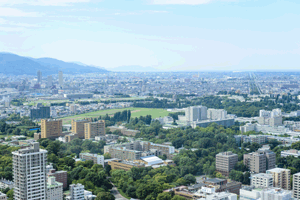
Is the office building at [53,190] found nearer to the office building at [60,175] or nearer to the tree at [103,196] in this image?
the tree at [103,196]

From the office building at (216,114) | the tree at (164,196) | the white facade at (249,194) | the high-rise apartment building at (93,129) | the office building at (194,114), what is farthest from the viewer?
the office building at (216,114)

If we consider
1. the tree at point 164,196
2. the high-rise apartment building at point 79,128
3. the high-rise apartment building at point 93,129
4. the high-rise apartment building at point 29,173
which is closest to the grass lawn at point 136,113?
the high-rise apartment building at point 79,128

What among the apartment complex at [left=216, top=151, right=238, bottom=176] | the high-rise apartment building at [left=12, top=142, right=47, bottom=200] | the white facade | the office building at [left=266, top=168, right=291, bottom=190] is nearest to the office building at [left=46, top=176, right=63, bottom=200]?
the high-rise apartment building at [left=12, top=142, right=47, bottom=200]

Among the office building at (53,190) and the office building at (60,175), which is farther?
the office building at (60,175)

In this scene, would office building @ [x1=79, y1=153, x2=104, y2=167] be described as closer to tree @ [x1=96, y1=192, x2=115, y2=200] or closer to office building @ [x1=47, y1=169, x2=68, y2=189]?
office building @ [x1=47, y1=169, x2=68, y2=189]

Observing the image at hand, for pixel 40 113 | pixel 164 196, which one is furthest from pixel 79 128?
pixel 164 196

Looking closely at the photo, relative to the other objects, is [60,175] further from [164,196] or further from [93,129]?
[93,129]
